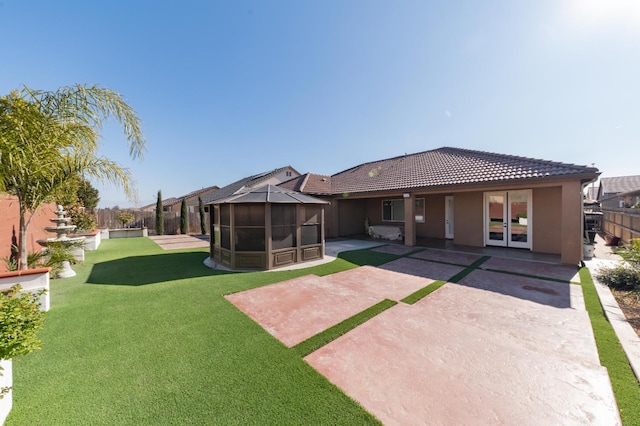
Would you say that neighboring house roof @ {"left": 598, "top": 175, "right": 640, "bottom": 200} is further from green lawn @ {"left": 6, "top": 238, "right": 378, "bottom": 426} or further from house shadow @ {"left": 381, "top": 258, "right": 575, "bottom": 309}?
green lawn @ {"left": 6, "top": 238, "right": 378, "bottom": 426}

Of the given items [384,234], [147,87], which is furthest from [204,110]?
[384,234]

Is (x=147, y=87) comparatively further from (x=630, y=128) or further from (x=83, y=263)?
(x=630, y=128)

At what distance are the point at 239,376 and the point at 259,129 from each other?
15324 mm

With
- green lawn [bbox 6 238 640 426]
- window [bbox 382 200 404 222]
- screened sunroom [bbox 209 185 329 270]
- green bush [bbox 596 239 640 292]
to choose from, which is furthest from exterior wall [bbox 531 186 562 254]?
screened sunroom [bbox 209 185 329 270]

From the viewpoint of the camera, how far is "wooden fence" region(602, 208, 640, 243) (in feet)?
32.7

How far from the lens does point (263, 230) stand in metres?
7.72

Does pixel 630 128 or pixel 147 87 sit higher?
pixel 147 87

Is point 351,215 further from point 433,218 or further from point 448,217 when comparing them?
point 448,217

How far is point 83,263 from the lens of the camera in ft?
28.5

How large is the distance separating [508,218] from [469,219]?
143 cm

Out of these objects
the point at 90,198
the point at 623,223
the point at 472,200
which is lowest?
the point at 623,223

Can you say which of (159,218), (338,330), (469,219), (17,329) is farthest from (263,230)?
(159,218)

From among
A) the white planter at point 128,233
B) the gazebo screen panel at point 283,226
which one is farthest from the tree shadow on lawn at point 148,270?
the white planter at point 128,233

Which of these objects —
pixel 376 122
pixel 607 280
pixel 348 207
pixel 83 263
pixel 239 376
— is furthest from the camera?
pixel 348 207
